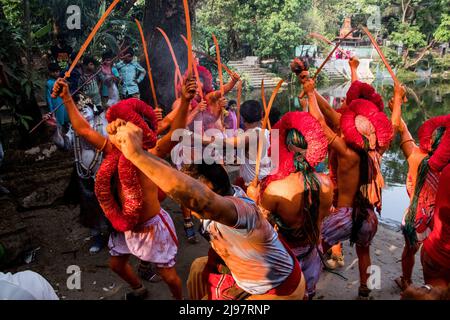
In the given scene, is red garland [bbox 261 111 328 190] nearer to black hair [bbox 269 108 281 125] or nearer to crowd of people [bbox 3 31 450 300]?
crowd of people [bbox 3 31 450 300]

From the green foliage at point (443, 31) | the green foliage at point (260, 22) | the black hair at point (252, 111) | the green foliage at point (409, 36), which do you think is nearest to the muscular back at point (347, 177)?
the black hair at point (252, 111)

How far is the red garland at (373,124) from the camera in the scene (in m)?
2.93

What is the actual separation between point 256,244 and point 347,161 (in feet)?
5.28

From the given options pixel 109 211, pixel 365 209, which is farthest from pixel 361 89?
pixel 109 211

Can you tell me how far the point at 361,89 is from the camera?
12.2 ft

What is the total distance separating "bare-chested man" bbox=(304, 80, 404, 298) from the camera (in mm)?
2941

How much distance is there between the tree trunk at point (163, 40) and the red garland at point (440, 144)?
6.59 m

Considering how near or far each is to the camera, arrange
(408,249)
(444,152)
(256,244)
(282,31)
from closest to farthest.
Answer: (256,244), (444,152), (408,249), (282,31)

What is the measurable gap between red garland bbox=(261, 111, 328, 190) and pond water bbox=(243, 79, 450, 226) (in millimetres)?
2433

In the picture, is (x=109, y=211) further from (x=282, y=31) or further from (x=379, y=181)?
(x=282, y=31)

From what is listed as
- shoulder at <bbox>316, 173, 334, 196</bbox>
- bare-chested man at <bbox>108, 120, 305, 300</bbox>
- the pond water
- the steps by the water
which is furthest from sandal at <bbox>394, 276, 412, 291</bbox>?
the steps by the water

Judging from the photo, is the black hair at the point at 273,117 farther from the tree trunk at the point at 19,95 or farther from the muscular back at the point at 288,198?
the tree trunk at the point at 19,95
